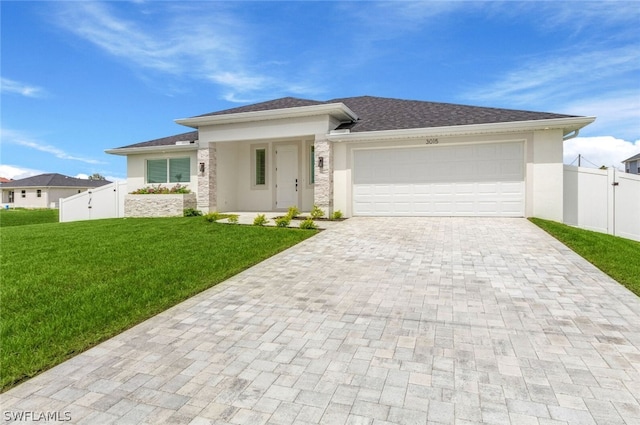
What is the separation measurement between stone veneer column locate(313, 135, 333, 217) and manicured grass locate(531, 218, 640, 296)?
22.7ft

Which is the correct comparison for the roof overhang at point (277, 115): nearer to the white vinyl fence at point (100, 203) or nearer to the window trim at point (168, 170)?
the window trim at point (168, 170)

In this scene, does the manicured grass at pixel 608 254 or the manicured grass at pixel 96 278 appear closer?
the manicured grass at pixel 96 278

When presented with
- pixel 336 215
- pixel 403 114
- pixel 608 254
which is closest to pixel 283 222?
pixel 336 215

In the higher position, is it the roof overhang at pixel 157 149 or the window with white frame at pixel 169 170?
the roof overhang at pixel 157 149

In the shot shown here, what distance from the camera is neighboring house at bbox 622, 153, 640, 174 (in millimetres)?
41838

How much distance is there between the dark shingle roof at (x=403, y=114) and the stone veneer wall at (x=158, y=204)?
109 inches

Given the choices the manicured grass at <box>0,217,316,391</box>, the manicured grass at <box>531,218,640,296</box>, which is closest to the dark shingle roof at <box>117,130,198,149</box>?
the manicured grass at <box>0,217,316,391</box>

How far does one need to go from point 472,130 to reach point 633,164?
Result: 46288 mm

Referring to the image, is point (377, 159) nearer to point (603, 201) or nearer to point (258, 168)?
point (258, 168)

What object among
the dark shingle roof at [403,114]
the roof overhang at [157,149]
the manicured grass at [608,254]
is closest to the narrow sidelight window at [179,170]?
the roof overhang at [157,149]

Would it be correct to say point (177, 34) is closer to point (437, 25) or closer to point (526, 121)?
point (437, 25)

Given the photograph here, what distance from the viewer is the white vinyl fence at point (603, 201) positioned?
11.0m

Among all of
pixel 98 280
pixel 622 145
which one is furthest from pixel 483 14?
pixel 622 145

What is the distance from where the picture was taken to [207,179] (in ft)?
49.1
